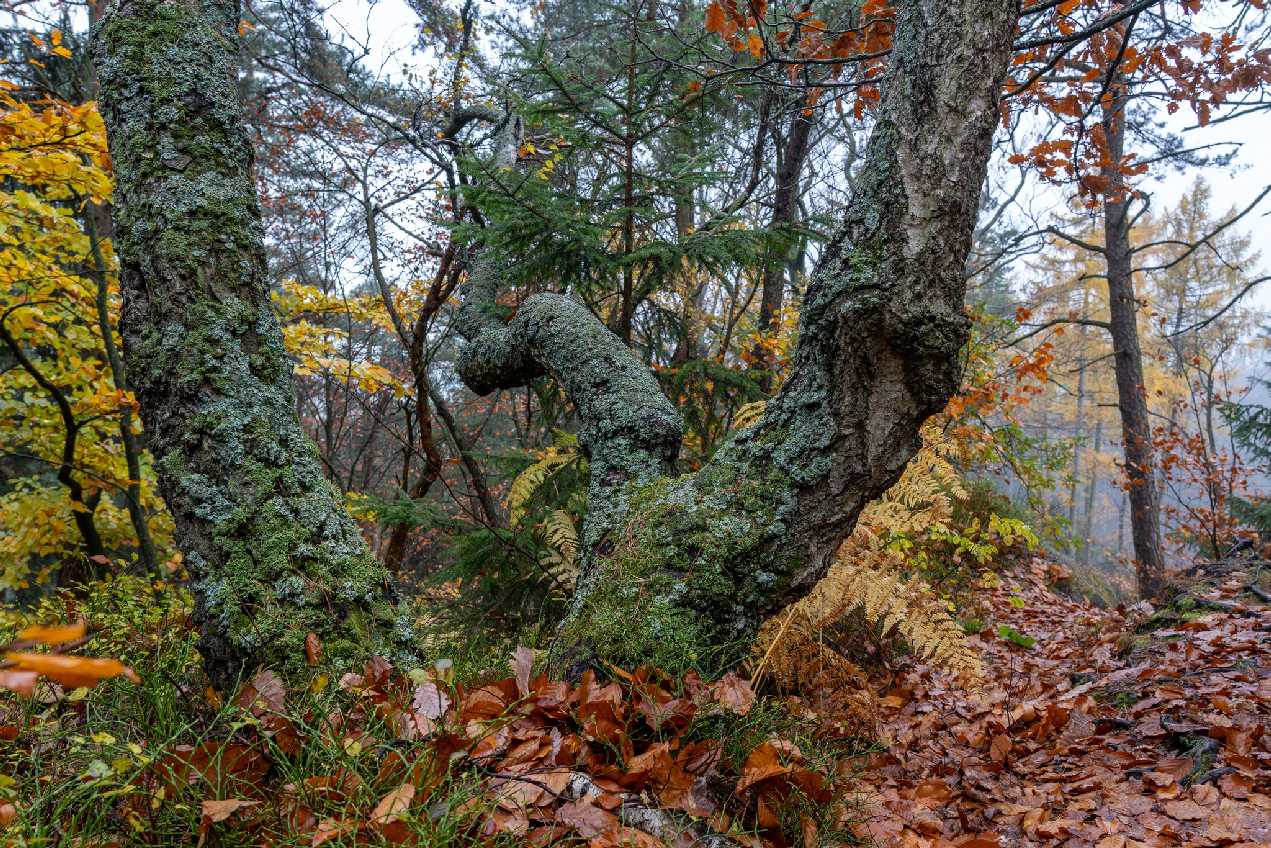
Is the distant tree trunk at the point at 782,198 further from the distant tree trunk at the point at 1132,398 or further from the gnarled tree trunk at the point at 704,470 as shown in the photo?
the distant tree trunk at the point at 1132,398

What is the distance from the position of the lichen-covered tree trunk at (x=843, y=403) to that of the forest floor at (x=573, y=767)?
23cm

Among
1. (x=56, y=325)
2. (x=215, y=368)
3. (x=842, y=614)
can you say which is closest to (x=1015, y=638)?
(x=842, y=614)

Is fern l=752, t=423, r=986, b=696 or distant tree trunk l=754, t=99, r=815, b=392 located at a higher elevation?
distant tree trunk l=754, t=99, r=815, b=392

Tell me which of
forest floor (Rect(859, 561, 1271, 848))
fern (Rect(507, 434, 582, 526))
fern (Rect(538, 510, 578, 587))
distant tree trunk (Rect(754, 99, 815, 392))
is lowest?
forest floor (Rect(859, 561, 1271, 848))

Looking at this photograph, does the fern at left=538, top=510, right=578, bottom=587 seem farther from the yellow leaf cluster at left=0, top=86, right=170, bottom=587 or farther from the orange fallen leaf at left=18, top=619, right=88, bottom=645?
the yellow leaf cluster at left=0, top=86, right=170, bottom=587

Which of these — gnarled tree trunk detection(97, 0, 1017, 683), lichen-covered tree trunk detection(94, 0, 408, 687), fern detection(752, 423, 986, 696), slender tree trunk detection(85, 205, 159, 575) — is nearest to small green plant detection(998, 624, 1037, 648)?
fern detection(752, 423, 986, 696)

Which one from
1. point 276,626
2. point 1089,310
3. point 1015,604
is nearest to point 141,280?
point 276,626

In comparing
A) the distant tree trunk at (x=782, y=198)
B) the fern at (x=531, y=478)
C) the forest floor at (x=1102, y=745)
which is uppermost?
the distant tree trunk at (x=782, y=198)

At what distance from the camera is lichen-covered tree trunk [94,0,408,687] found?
162 cm

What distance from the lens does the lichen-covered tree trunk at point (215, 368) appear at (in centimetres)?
162

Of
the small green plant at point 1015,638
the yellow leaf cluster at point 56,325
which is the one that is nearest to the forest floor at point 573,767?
the small green plant at point 1015,638

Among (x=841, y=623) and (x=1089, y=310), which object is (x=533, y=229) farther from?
(x=1089, y=310)

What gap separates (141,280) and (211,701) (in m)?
1.20

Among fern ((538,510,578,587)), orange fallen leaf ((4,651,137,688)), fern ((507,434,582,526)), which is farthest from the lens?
fern ((507,434,582,526))
